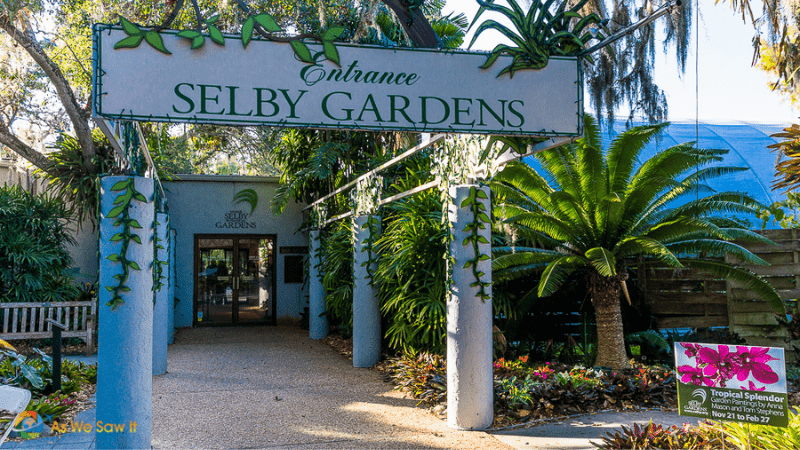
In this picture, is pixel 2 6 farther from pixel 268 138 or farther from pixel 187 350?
pixel 268 138

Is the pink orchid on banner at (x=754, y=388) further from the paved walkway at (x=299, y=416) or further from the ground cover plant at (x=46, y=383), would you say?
the ground cover plant at (x=46, y=383)

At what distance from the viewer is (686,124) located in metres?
15.7

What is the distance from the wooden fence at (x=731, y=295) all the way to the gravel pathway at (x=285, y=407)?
14.7ft

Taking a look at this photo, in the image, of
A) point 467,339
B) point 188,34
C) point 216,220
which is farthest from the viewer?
Answer: point 216,220

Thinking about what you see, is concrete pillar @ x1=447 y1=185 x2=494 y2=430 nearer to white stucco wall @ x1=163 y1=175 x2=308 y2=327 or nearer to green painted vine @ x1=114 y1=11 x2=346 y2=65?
green painted vine @ x1=114 y1=11 x2=346 y2=65

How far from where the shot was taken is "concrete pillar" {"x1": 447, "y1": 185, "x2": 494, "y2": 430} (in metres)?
5.57

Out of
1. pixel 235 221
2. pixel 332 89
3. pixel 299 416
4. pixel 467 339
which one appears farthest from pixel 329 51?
pixel 235 221

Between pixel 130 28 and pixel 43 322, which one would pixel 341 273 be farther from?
pixel 130 28

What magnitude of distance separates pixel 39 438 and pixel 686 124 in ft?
50.3

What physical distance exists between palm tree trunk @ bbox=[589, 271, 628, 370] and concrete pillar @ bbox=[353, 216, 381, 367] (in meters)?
3.08

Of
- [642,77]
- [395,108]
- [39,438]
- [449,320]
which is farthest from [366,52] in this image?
[642,77]

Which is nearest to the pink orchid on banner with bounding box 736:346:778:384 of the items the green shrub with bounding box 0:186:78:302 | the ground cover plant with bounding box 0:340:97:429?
the ground cover plant with bounding box 0:340:97:429

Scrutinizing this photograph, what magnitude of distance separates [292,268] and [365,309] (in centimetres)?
670

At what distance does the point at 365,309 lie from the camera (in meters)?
9.04
